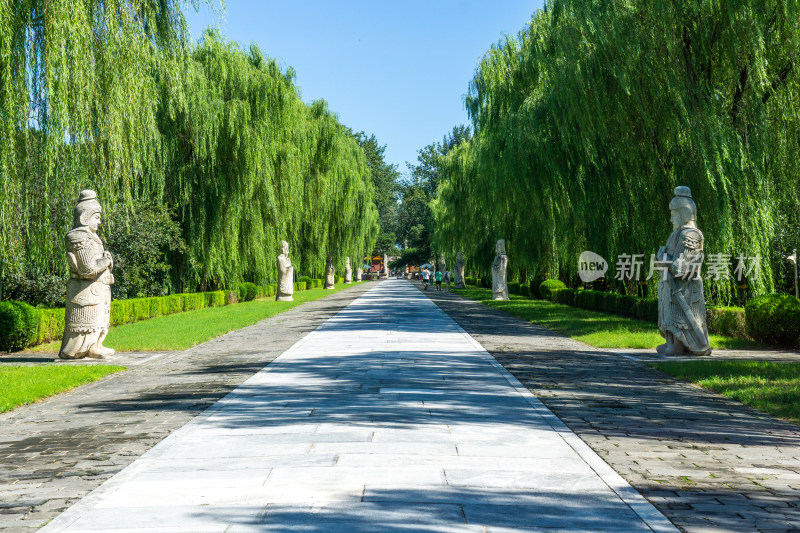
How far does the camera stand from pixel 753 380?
918 cm

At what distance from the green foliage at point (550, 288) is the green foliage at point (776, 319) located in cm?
1639

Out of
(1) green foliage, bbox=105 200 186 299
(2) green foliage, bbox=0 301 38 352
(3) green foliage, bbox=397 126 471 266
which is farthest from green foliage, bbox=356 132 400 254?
(2) green foliage, bbox=0 301 38 352

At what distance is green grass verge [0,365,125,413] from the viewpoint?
8.16 m

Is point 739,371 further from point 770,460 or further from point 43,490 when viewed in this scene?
point 43,490

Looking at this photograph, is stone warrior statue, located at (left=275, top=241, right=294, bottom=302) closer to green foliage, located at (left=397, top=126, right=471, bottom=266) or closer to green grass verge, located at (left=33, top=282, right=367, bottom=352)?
green grass verge, located at (left=33, top=282, right=367, bottom=352)

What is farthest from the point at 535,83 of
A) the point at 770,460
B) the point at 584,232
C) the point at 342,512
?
the point at 342,512

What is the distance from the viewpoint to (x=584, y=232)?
19281 millimetres

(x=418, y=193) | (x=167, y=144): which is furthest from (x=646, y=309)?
(x=418, y=193)

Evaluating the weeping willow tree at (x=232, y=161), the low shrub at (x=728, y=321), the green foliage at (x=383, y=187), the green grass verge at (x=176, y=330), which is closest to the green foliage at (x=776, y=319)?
the low shrub at (x=728, y=321)

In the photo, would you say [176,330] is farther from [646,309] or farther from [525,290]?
[525,290]

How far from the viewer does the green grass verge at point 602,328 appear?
46.0 feet

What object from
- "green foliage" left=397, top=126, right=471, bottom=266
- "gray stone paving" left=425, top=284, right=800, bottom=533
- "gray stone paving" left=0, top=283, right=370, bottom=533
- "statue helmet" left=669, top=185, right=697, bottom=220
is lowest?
"gray stone paving" left=0, top=283, right=370, bottom=533

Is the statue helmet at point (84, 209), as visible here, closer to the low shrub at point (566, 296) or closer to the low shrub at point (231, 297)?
the low shrub at point (231, 297)

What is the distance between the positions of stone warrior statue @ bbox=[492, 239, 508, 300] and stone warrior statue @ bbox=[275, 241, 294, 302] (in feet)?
32.1
